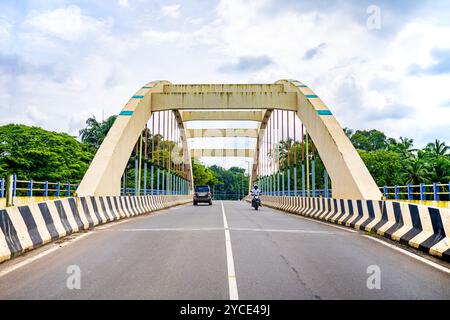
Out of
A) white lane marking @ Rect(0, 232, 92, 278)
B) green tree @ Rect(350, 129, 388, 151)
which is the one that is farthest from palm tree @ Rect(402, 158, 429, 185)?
white lane marking @ Rect(0, 232, 92, 278)

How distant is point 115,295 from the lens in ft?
17.1

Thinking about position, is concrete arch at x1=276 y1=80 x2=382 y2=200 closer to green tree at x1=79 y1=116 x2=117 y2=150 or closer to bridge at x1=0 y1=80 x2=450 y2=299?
bridge at x1=0 y1=80 x2=450 y2=299

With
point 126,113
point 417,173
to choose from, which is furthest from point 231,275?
point 417,173

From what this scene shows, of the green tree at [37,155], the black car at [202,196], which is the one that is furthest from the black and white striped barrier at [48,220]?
the green tree at [37,155]

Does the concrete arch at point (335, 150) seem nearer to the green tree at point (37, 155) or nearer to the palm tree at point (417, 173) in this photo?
the green tree at point (37, 155)

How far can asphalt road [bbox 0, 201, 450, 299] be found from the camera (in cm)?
540

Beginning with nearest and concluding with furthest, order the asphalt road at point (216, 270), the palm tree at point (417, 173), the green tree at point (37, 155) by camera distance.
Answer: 1. the asphalt road at point (216, 270)
2. the green tree at point (37, 155)
3. the palm tree at point (417, 173)

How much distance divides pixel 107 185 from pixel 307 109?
42.9 ft

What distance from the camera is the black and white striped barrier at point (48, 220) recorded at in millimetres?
7910

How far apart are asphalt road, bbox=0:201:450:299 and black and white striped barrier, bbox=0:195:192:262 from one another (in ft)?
1.13

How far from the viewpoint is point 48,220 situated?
10.2 metres

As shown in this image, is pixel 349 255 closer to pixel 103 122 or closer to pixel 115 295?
pixel 115 295

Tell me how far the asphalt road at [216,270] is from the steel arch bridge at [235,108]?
1144cm

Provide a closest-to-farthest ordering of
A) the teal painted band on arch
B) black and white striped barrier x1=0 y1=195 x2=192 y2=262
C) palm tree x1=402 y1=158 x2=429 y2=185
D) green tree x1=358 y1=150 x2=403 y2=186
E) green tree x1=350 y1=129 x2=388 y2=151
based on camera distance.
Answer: black and white striped barrier x1=0 y1=195 x2=192 y2=262, the teal painted band on arch, palm tree x1=402 y1=158 x2=429 y2=185, green tree x1=358 y1=150 x2=403 y2=186, green tree x1=350 y1=129 x2=388 y2=151
